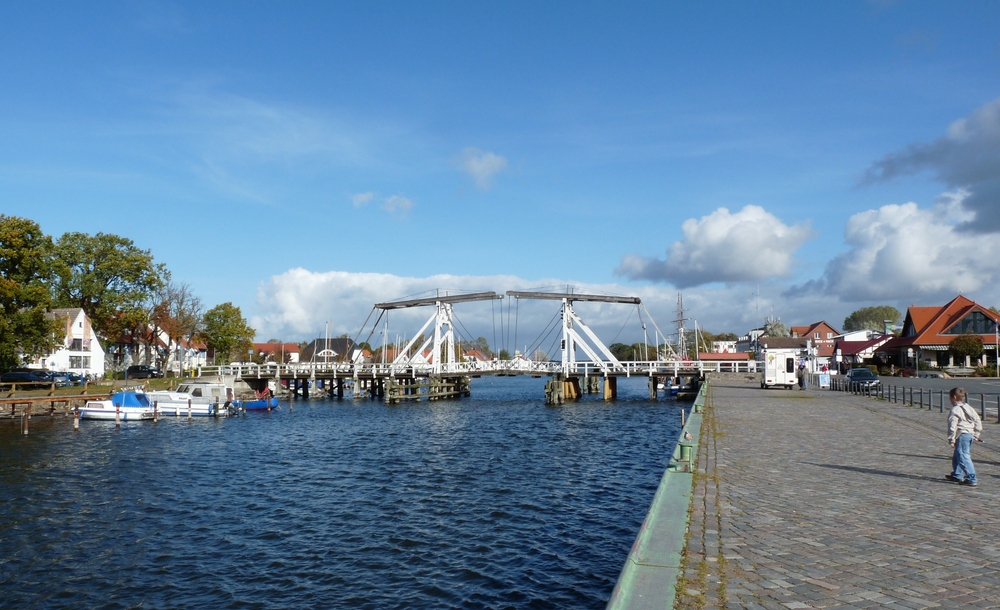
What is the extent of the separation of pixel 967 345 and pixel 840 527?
243ft

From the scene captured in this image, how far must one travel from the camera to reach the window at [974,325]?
76625 millimetres

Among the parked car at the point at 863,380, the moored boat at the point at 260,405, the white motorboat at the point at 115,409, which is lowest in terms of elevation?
the moored boat at the point at 260,405

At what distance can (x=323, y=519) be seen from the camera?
57.4ft

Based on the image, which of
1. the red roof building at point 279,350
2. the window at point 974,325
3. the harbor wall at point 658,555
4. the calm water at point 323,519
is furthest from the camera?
the red roof building at point 279,350

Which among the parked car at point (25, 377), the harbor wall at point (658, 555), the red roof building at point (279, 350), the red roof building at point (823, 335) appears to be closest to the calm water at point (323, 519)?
the harbor wall at point (658, 555)

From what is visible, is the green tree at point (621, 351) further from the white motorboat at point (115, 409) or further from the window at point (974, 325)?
the white motorboat at point (115, 409)

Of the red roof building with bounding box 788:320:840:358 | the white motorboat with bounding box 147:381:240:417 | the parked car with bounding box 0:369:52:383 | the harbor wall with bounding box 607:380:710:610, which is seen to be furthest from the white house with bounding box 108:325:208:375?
the red roof building with bounding box 788:320:840:358

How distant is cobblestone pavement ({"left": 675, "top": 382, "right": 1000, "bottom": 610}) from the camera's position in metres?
6.74

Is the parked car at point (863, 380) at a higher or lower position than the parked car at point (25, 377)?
lower

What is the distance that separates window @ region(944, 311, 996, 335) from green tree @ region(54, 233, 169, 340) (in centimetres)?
8757

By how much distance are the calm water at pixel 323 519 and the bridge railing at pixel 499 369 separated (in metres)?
29.2

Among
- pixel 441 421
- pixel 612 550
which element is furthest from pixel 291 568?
pixel 441 421

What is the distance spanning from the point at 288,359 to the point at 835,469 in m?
145

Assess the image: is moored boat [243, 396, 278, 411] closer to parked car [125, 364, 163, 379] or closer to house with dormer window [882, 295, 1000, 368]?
parked car [125, 364, 163, 379]
